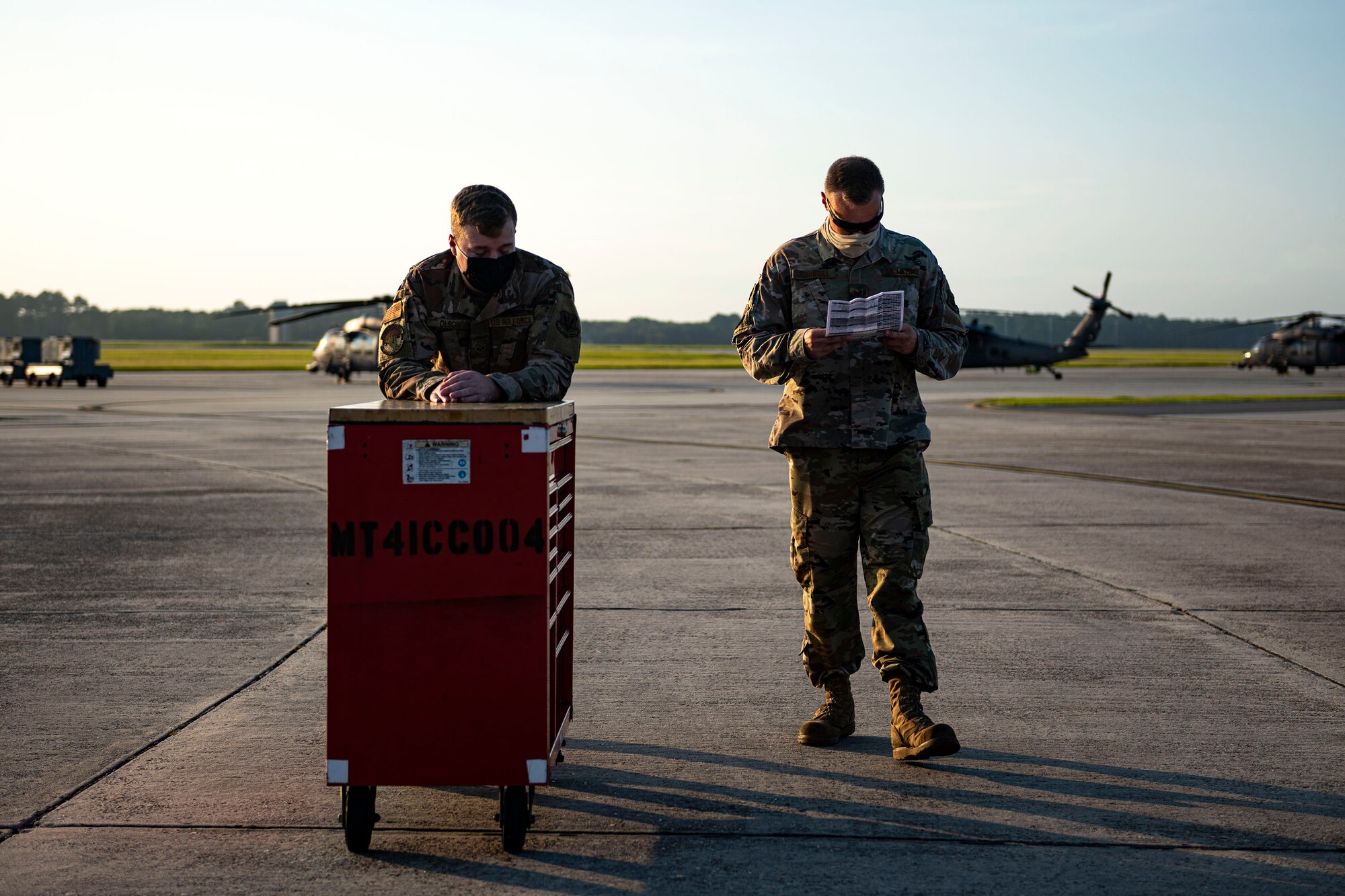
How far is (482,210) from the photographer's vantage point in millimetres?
4074

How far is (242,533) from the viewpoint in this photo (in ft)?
33.3

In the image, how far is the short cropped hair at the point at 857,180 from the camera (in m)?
4.55

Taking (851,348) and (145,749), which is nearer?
(145,749)

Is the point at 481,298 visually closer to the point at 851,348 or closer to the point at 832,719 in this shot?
the point at 851,348

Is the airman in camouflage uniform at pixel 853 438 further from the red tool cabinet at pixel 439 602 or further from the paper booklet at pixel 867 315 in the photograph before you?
the red tool cabinet at pixel 439 602

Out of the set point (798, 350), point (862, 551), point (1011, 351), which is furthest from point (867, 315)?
point (1011, 351)

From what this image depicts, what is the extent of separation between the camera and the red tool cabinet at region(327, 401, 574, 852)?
3.64 m

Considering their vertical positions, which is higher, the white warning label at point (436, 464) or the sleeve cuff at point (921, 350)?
the sleeve cuff at point (921, 350)

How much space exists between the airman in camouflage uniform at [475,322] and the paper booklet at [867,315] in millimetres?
916

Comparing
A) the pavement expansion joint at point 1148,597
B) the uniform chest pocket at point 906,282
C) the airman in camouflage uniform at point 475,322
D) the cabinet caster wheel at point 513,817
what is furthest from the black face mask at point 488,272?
the pavement expansion joint at point 1148,597

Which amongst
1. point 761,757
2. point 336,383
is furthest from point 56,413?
point 761,757

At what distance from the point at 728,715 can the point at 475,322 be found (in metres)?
1.97

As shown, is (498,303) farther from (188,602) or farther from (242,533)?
(242,533)

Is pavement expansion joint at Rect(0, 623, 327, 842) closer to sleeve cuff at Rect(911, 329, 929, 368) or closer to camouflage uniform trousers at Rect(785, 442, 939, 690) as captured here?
camouflage uniform trousers at Rect(785, 442, 939, 690)
